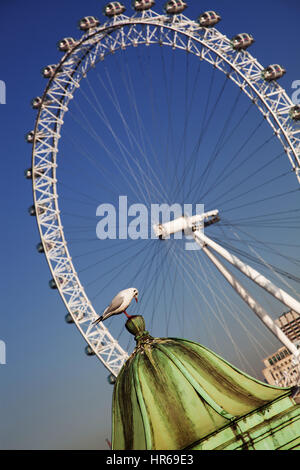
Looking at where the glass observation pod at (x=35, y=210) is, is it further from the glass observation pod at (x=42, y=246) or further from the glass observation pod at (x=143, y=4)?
the glass observation pod at (x=143, y=4)

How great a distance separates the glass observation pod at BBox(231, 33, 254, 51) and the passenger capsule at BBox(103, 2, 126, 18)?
8287 millimetres

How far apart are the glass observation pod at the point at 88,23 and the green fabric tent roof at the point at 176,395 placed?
25.2 meters

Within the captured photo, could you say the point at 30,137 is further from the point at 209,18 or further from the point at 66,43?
the point at 209,18

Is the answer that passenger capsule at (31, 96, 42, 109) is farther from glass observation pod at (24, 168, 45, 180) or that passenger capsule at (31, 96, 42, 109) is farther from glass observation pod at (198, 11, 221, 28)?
glass observation pod at (198, 11, 221, 28)

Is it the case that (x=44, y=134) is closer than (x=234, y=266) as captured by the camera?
No

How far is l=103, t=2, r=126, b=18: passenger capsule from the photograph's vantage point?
2922 centimetres

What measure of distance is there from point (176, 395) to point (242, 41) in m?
20.6

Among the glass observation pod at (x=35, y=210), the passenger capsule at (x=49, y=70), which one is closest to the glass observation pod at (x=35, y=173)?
the glass observation pod at (x=35, y=210)

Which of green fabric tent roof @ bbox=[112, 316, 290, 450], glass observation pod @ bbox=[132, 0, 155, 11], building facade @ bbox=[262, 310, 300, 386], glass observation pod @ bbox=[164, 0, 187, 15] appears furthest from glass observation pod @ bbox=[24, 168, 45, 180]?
building facade @ bbox=[262, 310, 300, 386]

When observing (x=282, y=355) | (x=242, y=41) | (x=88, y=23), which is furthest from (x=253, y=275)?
(x=282, y=355)
